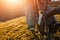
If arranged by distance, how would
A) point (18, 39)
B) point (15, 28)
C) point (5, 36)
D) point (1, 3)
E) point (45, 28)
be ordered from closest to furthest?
point (45, 28), point (18, 39), point (5, 36), point (15, 28), point (1, 3)

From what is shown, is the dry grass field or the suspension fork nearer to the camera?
the dry grass field

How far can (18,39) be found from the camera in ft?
11.9

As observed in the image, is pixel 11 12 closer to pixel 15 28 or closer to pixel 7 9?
pixel 7 9

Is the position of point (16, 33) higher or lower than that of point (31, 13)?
lower

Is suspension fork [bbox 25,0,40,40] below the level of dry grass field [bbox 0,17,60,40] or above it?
above

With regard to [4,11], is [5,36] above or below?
below

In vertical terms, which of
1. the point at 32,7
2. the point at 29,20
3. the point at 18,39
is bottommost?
the point at 18,39

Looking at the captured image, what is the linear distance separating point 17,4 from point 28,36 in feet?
7.51

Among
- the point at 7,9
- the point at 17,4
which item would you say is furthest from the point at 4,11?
the point at 17,4

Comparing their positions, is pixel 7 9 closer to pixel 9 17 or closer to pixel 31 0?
pixel 9 17

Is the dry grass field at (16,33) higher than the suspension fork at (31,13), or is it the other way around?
the suspension fork at (31,13)

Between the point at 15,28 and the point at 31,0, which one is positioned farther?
the point at 15,28

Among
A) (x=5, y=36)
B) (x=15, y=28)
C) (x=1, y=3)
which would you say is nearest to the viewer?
(x=5, y=36)

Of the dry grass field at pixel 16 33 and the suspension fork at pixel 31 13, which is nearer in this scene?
the dry grass field at pixel 16 33
